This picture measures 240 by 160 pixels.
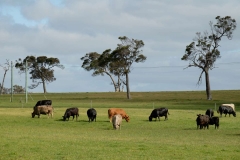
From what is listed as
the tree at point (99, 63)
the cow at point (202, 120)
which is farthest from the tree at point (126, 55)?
the cow at point (202, 120)

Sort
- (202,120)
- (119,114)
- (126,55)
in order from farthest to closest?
(126,55) → (119,114) → (202,120)

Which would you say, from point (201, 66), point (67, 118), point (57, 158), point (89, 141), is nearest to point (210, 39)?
point (201, 66)

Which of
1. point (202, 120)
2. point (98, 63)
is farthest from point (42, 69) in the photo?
point (202, 120)

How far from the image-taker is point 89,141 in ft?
79.8

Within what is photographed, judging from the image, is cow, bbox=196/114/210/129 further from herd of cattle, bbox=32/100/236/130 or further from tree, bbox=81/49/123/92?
tree, bbox=81/49/123/92

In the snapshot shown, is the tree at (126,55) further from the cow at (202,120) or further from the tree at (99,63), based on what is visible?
the cow at (202,120)

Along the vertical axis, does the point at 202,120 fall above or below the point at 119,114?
below

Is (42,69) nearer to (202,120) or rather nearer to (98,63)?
(98,63)

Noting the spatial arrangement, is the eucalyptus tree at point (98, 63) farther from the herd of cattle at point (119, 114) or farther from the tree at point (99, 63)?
the herd of cattle at point (119, 114)

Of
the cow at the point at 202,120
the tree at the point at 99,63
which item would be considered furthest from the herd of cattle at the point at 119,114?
the tree at the point at 99,63

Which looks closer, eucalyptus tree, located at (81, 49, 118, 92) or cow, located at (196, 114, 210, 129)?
cow, located at (196, 114, 210, 129)

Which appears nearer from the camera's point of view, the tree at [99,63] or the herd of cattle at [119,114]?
the herd of cattle at [119,114]

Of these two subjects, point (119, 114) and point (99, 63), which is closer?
point (119, 114)

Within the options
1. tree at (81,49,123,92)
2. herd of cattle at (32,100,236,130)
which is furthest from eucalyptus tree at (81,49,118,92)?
herd of cattle at (32,100,236,130)
